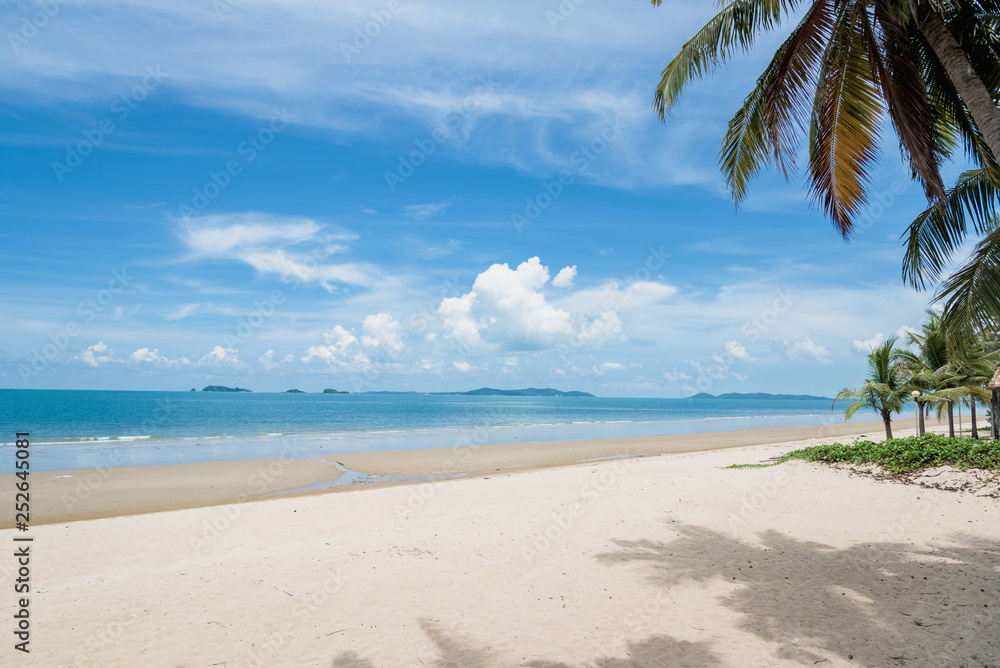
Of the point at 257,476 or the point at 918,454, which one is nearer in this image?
the point at 918,454

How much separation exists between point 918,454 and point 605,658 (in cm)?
982

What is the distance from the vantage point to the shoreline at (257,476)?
12.2 meters

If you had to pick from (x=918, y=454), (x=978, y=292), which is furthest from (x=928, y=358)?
(x=978, y=292)

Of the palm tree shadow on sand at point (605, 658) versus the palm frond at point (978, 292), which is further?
the palm frond at point (978, 292)

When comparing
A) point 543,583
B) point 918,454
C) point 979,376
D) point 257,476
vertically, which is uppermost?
point 979,376

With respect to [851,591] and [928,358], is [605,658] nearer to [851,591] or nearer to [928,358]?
[851,591]

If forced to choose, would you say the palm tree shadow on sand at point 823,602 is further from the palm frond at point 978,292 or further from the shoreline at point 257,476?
the shoreline at point 257,476

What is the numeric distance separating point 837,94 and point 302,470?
683 inches

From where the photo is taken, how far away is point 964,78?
4.58m

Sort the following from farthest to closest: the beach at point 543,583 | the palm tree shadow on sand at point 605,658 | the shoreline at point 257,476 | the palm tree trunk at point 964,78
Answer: the shoreline at point 257,476 < the beach at point 543,583 < the palm tree trunk at point 964,78 < the palm tree shadow on sand at point 605,658

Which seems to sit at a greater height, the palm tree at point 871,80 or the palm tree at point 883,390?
the palm tree at point 871,80

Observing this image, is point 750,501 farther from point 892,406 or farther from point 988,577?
point 892,406

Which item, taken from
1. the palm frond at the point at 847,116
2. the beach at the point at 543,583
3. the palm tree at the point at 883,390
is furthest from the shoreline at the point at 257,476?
the palm frond at the point at 847,116

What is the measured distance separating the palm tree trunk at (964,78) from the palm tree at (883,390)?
1293 centimetres
